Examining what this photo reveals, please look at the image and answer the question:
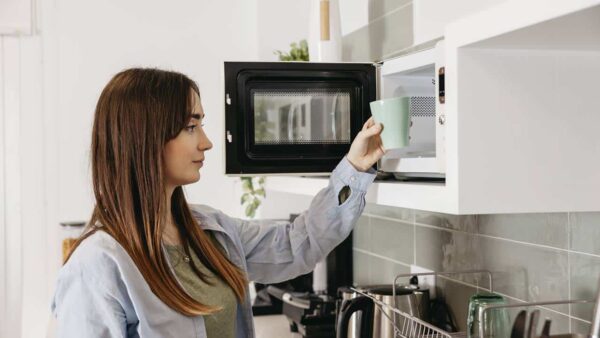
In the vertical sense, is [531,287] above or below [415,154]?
below

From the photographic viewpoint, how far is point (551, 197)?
43.8 inches

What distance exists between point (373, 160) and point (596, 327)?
63 centimetres

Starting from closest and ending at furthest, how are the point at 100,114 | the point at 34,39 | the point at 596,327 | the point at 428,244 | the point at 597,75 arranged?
the point at 596,327 < the point at 597,75 < the point at 100,114 < the point at 428,244 < the point at 34,39

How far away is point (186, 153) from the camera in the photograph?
1.45 meters

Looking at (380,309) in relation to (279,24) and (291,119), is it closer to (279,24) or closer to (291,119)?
(291,119)

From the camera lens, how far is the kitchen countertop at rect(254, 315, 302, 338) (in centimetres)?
223

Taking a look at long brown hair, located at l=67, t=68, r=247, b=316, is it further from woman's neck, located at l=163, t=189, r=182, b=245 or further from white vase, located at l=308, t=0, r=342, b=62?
white vase, located at l=308, t=0, r=342, b=62

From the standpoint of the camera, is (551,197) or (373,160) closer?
(551,197)

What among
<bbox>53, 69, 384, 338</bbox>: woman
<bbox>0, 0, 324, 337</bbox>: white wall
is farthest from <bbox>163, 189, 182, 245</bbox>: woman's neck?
<bbox>0, 0, 324, 337</bbox>: white wall

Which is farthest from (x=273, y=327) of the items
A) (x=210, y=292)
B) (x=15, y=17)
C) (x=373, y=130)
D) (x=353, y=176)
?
(x=15, y=17)

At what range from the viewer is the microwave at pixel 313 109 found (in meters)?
1.49

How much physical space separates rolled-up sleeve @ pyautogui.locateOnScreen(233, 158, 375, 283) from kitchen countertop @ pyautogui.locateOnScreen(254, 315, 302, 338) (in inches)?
21.2

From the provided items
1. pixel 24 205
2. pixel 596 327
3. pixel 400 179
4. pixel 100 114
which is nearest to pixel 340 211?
pixel 400 179

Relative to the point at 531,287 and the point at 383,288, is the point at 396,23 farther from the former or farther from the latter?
the point at 531,287
